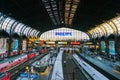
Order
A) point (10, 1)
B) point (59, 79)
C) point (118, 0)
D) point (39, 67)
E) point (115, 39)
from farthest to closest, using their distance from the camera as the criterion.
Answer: point (115, 39)
point (10, 1)
point (118, 0)
point (39, 67)
point (59, 79)

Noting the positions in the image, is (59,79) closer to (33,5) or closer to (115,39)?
(33,5)

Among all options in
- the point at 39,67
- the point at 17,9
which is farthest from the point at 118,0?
the point at 17,9

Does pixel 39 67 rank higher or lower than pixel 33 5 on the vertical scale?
lower

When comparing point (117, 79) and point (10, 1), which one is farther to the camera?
point (10, 1)

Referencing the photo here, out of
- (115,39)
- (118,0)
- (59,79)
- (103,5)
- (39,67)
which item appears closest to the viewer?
(59,79)

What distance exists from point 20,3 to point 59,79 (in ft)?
50.8

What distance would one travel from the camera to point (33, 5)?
34.8 meters

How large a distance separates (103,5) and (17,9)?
1355 cm

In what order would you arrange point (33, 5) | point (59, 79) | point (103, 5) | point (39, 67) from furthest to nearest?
1. point (33, 5)
2. point (103, 5)
3. point (39, 67)
4. point (59, 79)

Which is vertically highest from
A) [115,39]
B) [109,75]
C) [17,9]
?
[17,9]

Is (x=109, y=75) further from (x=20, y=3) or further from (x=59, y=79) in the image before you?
(x=20, y=3)

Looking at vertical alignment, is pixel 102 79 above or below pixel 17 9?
below

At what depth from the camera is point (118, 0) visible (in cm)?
2759

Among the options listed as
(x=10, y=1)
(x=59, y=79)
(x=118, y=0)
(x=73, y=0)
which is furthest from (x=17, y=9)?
(x=59, y=79)
